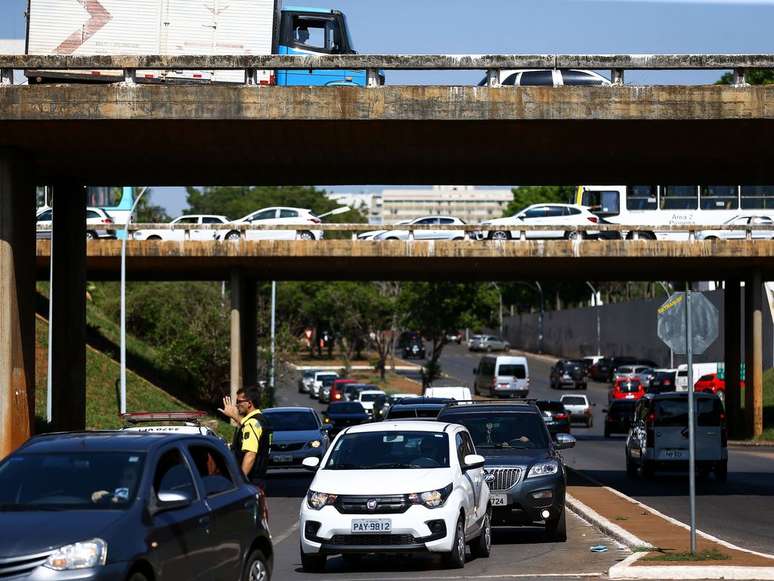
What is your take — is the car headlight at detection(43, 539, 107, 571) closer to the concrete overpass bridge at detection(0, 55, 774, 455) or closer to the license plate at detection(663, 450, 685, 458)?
the concrete overpass bridge at detection(0, 55, 774, 455)

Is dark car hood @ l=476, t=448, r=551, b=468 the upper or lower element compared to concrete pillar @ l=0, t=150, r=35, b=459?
lower

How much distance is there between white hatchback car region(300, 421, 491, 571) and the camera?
43.5ft

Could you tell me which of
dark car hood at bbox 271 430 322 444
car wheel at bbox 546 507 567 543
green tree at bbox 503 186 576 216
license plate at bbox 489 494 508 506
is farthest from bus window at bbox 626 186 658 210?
green tree at bbox 503 186 576 216

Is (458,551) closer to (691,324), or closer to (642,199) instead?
(691,324)

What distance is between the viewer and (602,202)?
58750mm

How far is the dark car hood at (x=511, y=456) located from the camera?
16.5 m

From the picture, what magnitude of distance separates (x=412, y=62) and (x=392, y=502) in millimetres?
10084

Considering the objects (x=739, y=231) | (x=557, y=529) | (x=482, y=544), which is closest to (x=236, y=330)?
(x=739, y=231)

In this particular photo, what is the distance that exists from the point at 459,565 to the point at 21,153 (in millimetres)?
13279

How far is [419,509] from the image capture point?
13281 millimetres

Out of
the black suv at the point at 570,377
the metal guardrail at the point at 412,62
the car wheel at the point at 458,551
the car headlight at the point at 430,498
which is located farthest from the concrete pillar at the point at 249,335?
the car headlight at the point at 430,498

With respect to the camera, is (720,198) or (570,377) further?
(570,377)

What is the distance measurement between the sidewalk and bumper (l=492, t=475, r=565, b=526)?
0.91 meters

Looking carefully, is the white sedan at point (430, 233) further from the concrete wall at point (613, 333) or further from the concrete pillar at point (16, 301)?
the concrete pillar at point (16, 301)
